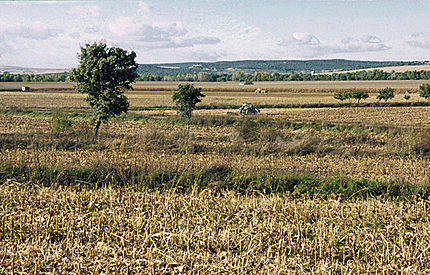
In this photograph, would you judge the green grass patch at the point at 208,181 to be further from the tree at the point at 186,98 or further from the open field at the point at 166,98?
the open field at the point at 166,98

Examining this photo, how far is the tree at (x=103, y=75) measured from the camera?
2723 centimetres

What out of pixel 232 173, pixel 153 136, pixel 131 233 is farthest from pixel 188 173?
pixel 153 136

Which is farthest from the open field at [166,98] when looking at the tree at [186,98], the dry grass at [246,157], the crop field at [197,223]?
the crop field at [197,223]

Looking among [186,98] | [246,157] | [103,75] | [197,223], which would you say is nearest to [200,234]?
[197,223]

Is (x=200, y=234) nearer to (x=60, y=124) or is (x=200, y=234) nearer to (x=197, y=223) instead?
(x=197, y=223)

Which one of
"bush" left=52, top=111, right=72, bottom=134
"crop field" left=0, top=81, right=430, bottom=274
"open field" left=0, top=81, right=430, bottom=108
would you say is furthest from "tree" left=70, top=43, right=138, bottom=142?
"open field" left=0, top=81, right=430, bottom=108

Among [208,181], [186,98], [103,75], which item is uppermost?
[103,75]

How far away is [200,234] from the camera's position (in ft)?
20.0

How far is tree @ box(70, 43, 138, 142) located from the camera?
27.2 m

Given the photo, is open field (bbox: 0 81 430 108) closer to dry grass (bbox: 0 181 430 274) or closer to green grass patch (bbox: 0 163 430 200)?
green grass patch (bbox: 0 163 430 200)

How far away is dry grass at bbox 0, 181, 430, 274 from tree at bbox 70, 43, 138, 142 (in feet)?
65.5

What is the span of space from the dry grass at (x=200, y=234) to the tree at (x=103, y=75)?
20.0 m

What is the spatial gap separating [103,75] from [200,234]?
76.2ft

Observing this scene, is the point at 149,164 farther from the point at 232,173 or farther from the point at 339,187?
the point at 339,187
